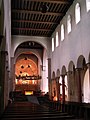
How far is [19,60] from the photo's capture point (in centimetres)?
3422

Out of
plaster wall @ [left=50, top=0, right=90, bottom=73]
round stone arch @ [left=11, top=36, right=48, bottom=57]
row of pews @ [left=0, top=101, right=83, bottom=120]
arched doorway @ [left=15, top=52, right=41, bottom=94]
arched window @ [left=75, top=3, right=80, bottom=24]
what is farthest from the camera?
arched doorway @ [left=15, top=52, right=41, bottom=94]

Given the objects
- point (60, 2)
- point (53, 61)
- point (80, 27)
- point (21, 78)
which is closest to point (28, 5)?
point (60, 2)

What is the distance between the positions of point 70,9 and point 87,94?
25.9ft

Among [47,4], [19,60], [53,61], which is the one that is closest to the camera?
[47,4]

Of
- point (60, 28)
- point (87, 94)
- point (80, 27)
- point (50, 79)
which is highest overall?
point (60, 28)

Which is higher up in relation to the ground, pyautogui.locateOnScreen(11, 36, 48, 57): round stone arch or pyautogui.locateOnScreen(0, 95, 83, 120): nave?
pyautogui.locateOnScreen(11, 36, 48, 57): round stone arch

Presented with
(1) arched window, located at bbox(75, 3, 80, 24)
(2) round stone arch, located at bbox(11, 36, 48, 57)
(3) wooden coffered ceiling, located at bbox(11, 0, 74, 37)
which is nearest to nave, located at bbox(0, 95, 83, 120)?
(1) arched window, located at bbox(75, 3, 80, 24)

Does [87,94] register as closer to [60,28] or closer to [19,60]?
[60,28]

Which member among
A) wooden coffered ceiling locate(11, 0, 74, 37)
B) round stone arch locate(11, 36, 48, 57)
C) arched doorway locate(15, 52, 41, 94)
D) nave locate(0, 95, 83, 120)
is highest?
wooden coffered ceiling locate(11, 0, 74, 37)

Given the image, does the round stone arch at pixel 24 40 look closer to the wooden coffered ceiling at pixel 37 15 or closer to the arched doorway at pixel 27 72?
the wooden coffered ceiling at pixel 37 15

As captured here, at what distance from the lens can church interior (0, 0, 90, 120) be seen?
33.7 ft

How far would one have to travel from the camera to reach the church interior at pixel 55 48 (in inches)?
404

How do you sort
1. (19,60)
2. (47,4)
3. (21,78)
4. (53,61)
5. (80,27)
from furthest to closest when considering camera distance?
(19,60) < (21,78) < (53,61) < (47,4) < (80,27)

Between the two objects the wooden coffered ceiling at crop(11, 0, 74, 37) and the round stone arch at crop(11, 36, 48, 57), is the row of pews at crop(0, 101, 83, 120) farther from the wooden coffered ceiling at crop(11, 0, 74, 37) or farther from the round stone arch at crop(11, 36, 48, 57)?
the round stone arch at crop(11, 36, 48, 57)
